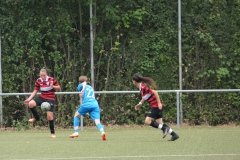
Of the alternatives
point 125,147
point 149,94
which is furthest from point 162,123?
point 125,147

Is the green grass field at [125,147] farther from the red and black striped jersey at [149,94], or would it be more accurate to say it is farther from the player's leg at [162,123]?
the red and black striped jersey at [149,94]

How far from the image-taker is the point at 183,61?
71.7 ft

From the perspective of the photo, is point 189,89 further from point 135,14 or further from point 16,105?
point 16,105

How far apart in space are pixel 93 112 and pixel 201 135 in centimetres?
298

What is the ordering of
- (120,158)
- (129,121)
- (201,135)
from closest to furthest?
(120,158)
(201,135)
(129,121)

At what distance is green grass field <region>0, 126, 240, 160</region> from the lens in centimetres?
1137

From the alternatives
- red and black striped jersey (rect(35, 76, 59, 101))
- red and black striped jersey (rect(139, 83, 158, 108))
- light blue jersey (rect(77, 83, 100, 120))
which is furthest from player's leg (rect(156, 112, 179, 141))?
red and black striped jersey (rect(35, 76, 59, 101))

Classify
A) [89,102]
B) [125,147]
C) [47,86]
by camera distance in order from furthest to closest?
[47,86] < [89,102] < [125,147]

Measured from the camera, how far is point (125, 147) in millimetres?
13328

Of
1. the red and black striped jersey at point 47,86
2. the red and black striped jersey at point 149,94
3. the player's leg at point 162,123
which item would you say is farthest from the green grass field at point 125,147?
the red and black striped jersey at point 47,86

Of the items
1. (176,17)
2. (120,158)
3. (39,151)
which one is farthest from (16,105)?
(120,158)

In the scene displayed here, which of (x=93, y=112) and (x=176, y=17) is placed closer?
(x=93, y=112)

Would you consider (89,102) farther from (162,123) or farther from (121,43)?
(121,43)

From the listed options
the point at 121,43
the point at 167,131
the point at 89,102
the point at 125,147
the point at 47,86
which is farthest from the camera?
the point at 121,43
